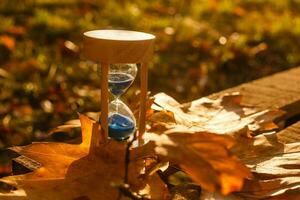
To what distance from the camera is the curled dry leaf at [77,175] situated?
36.0 inches

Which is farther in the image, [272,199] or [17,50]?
[17,50]

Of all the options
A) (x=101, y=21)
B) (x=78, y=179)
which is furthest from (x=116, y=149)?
(x=101, y=21)

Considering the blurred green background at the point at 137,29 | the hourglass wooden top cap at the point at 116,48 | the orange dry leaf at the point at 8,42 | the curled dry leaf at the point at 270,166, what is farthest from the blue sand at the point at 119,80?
the orange dry leaf at the point at 8,42

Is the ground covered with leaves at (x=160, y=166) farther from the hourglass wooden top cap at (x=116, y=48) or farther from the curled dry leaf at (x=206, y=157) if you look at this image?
the hourglass wooden top cap at (x=116, y=48)

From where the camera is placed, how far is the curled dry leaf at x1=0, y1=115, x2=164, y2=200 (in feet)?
3.00

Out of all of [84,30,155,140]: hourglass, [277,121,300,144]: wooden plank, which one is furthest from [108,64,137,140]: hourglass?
[277,121,300,144]: wooden plank

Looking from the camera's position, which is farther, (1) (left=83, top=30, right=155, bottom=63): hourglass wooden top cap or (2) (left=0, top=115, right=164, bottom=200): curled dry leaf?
(1) (left=83, top=30, right=155, bottom=63): hourglass wooden top cap

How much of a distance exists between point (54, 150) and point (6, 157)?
1260mm

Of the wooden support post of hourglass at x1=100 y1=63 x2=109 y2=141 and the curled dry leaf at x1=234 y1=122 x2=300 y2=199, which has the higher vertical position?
the wooden support post of hourglass at x1=100 y1=63 x2=109 y2=141

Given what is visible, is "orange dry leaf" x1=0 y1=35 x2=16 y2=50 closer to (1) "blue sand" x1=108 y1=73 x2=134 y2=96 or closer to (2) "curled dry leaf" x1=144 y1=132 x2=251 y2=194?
(1) "blue sand" x1=108 y1=73 x2=134 y2=96

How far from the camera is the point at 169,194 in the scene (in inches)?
39.2

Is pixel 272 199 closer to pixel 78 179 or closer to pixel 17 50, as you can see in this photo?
pixel 78 179

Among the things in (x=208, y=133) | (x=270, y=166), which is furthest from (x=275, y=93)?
(x=208, y=133)

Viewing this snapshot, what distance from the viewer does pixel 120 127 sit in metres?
1.14
